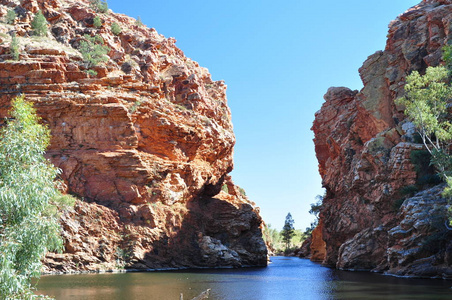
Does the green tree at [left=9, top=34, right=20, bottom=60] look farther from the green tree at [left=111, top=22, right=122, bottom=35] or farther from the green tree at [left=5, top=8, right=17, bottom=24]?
the green tree at [left=111, top=22, right=122, bottom=35]

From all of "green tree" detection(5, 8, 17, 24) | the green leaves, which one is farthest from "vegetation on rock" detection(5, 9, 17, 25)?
the green leaves

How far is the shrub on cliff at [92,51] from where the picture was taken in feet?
193

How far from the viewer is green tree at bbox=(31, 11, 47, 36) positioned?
199ft

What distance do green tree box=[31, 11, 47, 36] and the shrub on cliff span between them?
18.7 ft

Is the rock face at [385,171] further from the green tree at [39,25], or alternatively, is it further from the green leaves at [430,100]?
the green tree at [39,25]

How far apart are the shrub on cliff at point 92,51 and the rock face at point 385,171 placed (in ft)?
123

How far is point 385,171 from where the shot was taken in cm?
4988

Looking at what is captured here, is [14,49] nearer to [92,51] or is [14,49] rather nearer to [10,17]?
[10,17]

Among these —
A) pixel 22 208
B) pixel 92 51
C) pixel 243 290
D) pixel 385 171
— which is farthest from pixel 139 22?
pixel 22 208

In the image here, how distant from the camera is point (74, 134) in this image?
5466 centimetres

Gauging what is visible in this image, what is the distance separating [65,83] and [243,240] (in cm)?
3447

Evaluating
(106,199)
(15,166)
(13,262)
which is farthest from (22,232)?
(106,199)

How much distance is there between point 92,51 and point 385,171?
143 feet

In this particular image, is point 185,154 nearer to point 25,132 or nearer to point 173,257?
point 173,257
